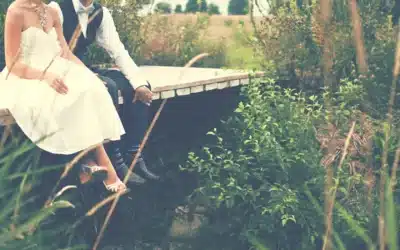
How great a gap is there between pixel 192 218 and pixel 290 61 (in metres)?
1.85

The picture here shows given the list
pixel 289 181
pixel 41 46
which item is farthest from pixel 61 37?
pixel 289 181

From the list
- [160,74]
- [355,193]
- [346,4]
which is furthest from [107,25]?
[346,4]

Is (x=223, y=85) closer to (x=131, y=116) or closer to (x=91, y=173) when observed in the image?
(x=131, y=116)

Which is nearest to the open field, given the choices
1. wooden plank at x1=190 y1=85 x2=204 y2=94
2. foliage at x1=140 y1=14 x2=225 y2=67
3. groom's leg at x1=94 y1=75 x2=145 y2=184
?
foliage at x1=140 y1=14 x2=225 y2=67

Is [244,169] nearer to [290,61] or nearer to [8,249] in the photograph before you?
[290,61]

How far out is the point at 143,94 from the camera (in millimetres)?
5145

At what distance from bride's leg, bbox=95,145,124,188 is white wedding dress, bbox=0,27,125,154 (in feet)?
0.23

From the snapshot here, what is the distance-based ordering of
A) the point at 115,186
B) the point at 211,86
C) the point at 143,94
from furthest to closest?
1. the point at 211,86
2. the point at 143,94
3. the point at 115,186

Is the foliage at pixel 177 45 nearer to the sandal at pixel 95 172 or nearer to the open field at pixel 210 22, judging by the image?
the open field at pixel 210 22

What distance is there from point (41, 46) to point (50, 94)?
0.49 metres

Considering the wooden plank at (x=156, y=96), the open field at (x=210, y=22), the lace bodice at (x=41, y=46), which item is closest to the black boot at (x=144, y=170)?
the wooden plank at (x=156, y=96)

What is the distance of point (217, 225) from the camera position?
18.1 feet

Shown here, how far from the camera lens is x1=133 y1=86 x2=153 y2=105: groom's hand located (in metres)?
5.12

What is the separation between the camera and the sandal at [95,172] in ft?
14.6
